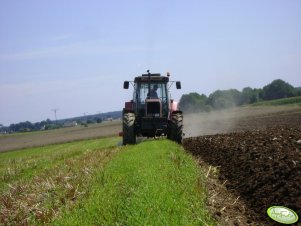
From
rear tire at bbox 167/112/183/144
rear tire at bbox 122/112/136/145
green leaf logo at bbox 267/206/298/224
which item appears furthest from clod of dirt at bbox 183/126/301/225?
rear tire at bbox 122/112/136/145

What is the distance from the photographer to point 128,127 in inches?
733

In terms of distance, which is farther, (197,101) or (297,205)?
(197,101)

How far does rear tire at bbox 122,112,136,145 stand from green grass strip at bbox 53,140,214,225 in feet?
26.6

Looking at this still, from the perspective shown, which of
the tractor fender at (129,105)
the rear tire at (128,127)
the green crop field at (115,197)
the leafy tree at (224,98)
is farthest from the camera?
the leafy tree at (224,98)

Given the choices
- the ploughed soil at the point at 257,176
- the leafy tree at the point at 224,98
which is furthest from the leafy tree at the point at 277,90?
the ploughed soil at the point at 257,176

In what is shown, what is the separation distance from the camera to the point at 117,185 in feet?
27.7

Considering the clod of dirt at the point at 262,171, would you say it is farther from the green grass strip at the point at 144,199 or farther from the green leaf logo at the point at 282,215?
the green grass strip at the point at 144,199

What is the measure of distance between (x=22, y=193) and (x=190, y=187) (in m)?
3.46

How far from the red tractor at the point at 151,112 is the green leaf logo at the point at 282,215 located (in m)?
11.7

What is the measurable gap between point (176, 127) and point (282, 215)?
12023 mm

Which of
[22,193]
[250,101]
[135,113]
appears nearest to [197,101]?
[250,101]

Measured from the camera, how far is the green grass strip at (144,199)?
6.06 metres

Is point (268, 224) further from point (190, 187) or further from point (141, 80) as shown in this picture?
point (141, 80)

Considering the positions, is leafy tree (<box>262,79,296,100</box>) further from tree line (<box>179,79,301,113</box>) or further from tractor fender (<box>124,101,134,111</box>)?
tractor fender (<box>124,101,134,111</box>)
